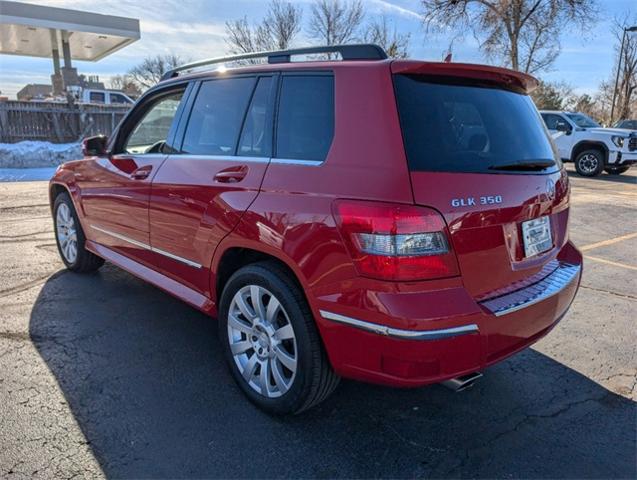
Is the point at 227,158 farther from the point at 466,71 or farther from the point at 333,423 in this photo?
the point at 333,423

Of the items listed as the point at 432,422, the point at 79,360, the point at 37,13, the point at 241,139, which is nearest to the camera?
the point at 432,422

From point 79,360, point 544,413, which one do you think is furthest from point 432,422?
point 79,360

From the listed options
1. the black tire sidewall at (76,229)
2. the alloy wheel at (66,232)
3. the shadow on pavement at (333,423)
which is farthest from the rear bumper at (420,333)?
the alloy wheel at (66,232)

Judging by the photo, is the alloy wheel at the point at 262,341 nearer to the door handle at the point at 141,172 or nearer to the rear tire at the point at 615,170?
the door handle at the point at 141,172

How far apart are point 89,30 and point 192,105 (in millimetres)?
26485

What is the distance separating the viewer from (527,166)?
103 inches

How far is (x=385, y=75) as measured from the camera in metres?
2.36

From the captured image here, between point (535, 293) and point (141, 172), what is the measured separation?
284cm

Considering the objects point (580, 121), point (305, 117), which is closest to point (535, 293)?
point (305, 117)

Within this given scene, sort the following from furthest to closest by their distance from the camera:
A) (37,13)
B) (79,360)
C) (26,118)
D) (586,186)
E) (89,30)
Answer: (89,30) → (37,13) → (26,118) → (586,186) → (79,360)

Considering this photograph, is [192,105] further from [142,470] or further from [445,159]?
[142,470]

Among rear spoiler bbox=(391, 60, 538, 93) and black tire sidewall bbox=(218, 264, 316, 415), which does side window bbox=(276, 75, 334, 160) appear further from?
black tire sidewall bbox=(218, 264, 316, 415)

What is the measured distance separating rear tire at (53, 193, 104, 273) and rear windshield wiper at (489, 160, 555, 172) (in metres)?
4.04

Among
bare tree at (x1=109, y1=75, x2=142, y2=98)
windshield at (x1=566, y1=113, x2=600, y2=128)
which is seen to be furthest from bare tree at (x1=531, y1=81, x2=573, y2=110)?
bare tree at (x1=109, y1=75, x2=142, y2=98)
